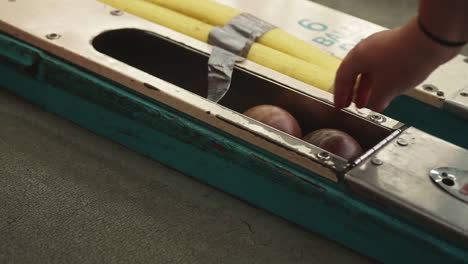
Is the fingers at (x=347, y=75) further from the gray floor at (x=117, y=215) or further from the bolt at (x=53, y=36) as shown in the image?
the bolt at (x=53, y=36)

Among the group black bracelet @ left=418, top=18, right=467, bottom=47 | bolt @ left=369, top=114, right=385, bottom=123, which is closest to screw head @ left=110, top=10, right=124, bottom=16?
bolt @ left=369, top=114, right=385, bottom=123

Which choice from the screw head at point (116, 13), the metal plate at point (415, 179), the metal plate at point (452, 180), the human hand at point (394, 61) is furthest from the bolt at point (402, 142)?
the screw head at point (116, 13)

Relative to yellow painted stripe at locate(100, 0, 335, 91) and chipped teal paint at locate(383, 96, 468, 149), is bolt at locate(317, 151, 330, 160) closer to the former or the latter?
yellow painted stripe at locate(100, 0, 335, 91)

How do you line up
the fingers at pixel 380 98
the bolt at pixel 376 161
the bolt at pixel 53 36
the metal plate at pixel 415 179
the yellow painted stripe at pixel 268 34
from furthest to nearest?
the yellow painted stripe at pixel 268 34 → the bolt at pixel 53 36 → the bolt at pixel 376 161 → the metal plate at pixel 415 179 → the fingers at pixel 380 98

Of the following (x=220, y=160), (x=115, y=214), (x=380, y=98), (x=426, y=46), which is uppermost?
(x=426, y=46)

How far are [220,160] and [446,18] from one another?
0.75 metres

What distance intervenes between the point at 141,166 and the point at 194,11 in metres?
0.63

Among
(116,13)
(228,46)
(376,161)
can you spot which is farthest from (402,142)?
(116,13)

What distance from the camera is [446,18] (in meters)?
0.72

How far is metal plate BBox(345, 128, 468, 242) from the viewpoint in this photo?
110 cm

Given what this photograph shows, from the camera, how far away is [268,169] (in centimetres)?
127

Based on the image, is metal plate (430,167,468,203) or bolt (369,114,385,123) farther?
bolt (369,114,385,123)

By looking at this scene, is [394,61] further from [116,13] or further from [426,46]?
[116,13]

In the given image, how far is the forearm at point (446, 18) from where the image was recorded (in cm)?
71
